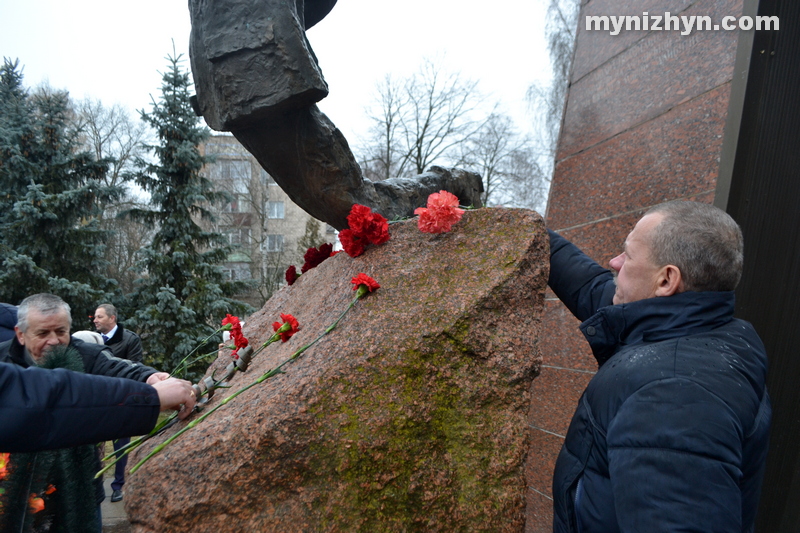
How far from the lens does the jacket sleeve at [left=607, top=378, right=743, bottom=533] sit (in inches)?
39.1

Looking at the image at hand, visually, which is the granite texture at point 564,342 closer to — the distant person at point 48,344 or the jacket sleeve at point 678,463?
the jacket sleeve at point 678,463

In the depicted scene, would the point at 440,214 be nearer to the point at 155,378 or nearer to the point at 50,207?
the point at 155,378

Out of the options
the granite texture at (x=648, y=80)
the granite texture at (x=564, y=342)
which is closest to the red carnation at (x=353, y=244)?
the granite texture at (x=564, y=342)

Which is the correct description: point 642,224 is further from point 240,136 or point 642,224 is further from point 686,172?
point 240,136

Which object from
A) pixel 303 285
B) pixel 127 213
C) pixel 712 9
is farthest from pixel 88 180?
pixel 712 9

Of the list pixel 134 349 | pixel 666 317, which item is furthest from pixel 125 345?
pixel 666 317

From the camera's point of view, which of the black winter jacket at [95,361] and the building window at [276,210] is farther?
the building window at [276,210]

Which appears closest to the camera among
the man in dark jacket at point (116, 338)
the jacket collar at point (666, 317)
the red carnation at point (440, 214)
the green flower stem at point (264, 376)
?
the jacket collar at point (666, 317)

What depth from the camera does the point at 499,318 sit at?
5.96ft

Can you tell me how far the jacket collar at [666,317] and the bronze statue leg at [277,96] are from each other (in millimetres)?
1417

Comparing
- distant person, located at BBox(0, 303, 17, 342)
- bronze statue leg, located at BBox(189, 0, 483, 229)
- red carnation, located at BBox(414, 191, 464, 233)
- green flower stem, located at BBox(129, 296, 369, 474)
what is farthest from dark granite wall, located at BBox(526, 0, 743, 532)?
distant person, located at BBox(0, 303, 17, 342)

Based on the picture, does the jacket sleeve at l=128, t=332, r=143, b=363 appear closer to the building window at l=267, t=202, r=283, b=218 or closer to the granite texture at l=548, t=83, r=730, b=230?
the granite texture at l=548, t=83, r=730, b=230

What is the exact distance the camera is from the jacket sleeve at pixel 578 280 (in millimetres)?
1902

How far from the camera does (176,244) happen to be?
9680 mm
